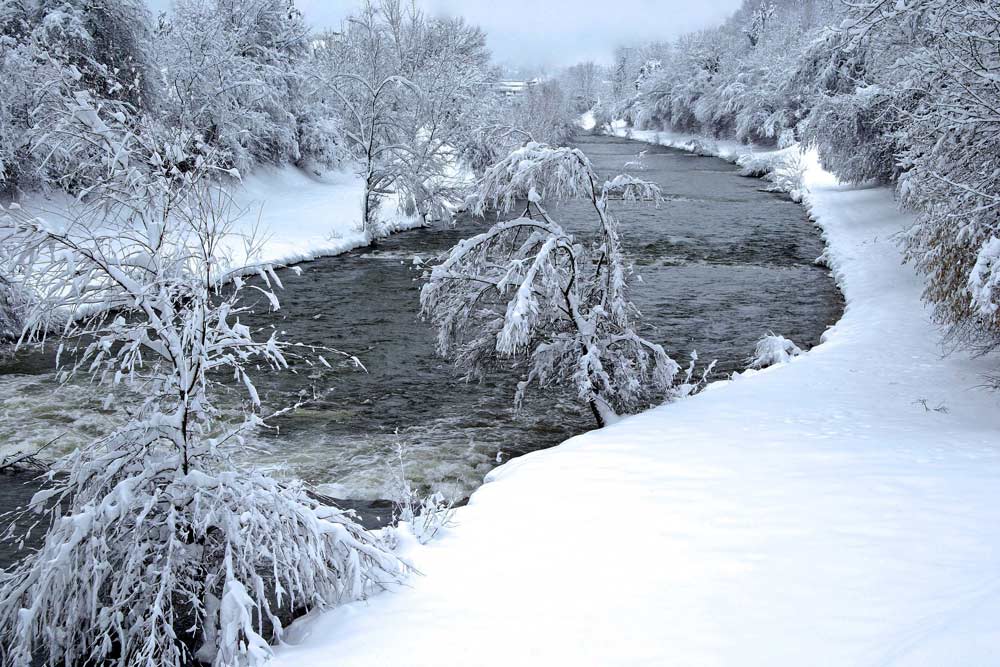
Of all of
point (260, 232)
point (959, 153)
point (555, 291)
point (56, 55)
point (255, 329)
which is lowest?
point (255, 329)

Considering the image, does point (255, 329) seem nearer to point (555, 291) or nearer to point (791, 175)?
point (555, 291)

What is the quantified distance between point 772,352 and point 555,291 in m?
5.10

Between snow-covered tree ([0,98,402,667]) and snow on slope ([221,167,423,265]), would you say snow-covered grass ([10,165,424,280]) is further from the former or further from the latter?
snow-covered tree ([0,98,402,667])

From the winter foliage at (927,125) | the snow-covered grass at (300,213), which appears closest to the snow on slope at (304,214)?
the snow-covered grass at (300,213)

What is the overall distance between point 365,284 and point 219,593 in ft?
43.7

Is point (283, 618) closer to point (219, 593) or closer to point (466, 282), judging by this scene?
point (219, 593)

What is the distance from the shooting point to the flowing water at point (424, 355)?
905cm

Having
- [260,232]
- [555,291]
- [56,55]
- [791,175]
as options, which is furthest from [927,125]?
[791,175]

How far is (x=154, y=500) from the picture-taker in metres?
4.43

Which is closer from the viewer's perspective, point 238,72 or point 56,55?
point 56,55

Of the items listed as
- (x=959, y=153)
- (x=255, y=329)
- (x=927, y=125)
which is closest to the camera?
(x=959, y=153)

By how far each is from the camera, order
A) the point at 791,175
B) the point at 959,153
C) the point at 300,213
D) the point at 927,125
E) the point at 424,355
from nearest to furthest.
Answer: the point at 959,153, the point at 927,125, the point at 424,355, the point at 300,213, the point at 791,175

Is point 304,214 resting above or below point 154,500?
above

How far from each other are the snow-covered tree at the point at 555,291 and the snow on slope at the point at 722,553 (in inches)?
39.3
